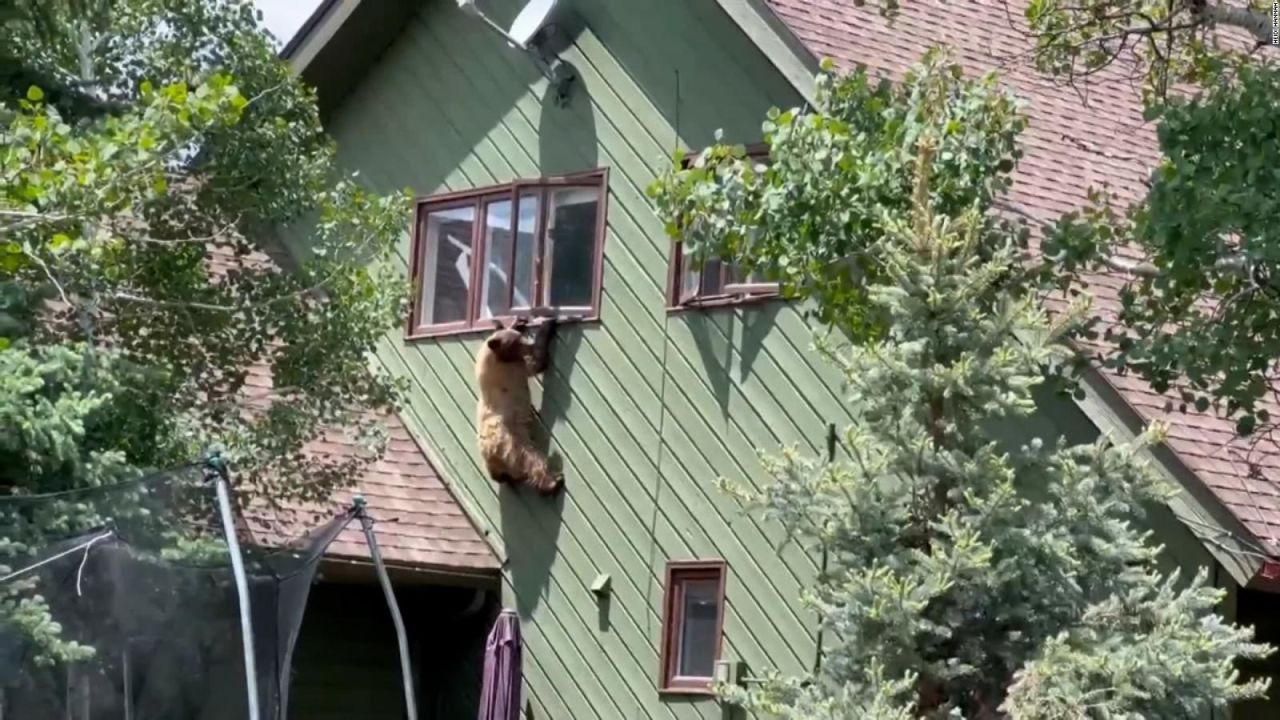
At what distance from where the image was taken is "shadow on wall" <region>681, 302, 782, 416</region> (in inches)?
487

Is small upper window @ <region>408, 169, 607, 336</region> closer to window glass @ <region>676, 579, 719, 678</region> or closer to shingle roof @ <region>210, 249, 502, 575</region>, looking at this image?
shingle roof @ <region>210, 249, 502, 575</region>

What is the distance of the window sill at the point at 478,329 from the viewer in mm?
13367

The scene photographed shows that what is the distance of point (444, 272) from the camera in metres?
14.6

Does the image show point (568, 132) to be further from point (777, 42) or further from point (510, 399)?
point (777, 42)

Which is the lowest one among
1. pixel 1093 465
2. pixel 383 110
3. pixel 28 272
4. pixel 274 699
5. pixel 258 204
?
pixel 274 699

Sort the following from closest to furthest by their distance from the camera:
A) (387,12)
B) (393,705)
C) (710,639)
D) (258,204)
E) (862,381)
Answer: (862,381) < (258,204) < (710,639) < (393,705) < (387,12)

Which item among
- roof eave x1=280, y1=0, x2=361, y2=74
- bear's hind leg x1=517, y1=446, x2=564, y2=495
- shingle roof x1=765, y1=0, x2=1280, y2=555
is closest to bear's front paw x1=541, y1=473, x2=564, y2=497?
bear's hind leg x1=517, y1=446, x2=564, y2=495

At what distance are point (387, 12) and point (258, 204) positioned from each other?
438 centimetres

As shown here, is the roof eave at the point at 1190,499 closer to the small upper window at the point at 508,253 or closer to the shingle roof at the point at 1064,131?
the shingle roof at the point at 1064,131

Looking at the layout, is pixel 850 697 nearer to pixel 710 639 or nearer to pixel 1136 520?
pixel 1136 520

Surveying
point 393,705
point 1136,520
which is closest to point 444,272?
point 393,705

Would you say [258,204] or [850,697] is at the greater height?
[258,204]

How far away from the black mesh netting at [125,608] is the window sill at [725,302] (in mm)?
4002

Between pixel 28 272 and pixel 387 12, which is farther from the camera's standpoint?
pixel 387 12
